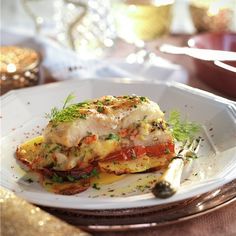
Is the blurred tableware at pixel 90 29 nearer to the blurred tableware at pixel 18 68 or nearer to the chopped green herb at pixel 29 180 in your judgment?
the blurred tableware at pixel 18 68

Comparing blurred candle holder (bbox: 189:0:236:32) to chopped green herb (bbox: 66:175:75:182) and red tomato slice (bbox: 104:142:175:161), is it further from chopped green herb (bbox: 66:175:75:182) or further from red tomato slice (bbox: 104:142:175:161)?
chopped green herb (bbox: 66:175:75:182)

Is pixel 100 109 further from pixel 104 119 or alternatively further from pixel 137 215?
pixel 137 215

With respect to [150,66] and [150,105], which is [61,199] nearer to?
[150,105]

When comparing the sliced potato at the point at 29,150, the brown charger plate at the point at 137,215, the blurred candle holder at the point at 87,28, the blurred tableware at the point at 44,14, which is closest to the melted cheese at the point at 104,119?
the sliced potato at the point at 29,150

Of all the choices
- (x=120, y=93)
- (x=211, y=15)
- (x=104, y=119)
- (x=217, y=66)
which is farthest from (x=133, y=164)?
(x=211, y=15)

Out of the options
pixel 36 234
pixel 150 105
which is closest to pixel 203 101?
pixel 150 105

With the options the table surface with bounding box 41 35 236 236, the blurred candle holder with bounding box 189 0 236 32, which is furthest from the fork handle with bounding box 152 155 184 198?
the blurred candle holder with bounding box 189 0 236 32

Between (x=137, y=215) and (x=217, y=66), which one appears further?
(x=217, y=66)
